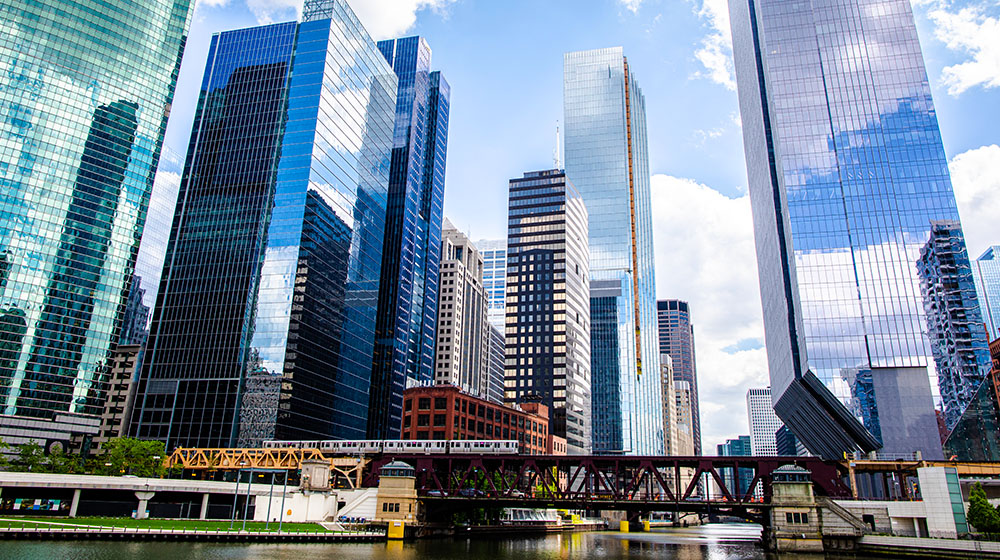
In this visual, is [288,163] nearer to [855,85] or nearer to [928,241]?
[855,85]

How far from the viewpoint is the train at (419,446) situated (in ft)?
368

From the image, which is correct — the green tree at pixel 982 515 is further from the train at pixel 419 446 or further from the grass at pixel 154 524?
the grass at pixel 154 524

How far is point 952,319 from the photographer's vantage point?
11000cm

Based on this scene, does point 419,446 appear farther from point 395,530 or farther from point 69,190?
point 69,190

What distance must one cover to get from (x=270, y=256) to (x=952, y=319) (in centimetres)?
12666

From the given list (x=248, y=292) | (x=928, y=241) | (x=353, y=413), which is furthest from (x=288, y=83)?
(x=928, y=241)

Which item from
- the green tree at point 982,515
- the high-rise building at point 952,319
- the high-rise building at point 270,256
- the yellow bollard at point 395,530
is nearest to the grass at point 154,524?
the yellow bollard at point 395,530

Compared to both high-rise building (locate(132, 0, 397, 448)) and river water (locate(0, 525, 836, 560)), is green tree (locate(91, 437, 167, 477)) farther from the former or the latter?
river water (locate(0, 525, 836, 560))

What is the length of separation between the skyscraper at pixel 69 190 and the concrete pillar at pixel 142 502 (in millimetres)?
67327

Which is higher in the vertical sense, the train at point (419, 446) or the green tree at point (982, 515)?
the train at point (419, 446)

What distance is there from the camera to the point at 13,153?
14125cm

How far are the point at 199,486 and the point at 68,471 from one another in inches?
1198

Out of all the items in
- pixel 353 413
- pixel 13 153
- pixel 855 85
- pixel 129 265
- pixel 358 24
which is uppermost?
pixel 358 24

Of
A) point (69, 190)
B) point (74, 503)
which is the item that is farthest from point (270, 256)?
point (74, 503)
